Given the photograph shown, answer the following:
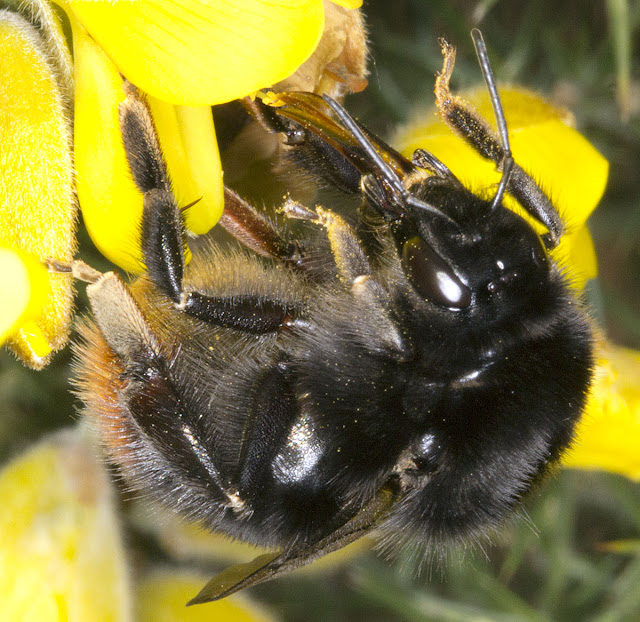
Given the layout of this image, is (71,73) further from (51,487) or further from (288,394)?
(51,487)

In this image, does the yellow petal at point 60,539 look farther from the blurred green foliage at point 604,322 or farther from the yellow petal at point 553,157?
the yellow petal at point 553,157

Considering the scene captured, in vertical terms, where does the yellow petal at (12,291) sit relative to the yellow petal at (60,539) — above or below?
above

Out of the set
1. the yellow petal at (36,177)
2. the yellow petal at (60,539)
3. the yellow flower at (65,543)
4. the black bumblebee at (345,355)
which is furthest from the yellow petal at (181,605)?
the yellow petal at (36,177)

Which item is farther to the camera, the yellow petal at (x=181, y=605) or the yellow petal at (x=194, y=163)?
the yellow petal at (x=181, y=605)

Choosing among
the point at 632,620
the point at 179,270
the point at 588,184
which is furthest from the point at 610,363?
the point at 179,270

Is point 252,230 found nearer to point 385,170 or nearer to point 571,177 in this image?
point 385,170

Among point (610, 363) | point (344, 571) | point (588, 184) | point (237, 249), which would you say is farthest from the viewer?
point (344, 571)

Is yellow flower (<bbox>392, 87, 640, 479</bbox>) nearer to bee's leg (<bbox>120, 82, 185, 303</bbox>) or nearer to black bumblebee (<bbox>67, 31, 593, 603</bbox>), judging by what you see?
black bumblebee (<bbox>67, 31, 593, 603</bbox>)

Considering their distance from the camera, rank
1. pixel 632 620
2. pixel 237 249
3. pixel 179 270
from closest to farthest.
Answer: pixel 179 270 → pixel 237 249 → pixel 632 620
